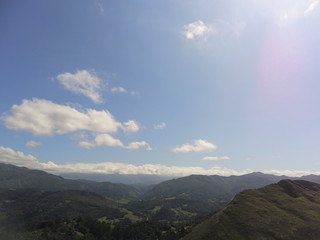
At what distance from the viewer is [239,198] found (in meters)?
171

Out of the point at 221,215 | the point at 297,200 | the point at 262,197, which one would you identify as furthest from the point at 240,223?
the point at 297,200

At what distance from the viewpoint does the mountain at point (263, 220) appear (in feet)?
405

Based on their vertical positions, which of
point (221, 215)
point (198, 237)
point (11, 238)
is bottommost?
point (11, 238)

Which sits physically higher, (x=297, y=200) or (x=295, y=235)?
(x=297, y=200)

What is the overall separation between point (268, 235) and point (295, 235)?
46.0ft

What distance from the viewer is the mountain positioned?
123375mm

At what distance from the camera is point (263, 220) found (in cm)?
13838

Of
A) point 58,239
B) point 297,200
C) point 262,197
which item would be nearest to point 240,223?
point 262,197

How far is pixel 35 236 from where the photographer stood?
191000 millimetres

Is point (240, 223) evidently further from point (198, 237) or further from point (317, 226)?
point (317, 226)

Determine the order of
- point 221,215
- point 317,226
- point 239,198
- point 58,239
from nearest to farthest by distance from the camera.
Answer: point 317,226 → point 221,215 → point 239,198 → point 58,239

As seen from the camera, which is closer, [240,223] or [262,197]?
[240,223]

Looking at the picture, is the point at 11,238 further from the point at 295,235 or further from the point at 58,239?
the point at 295,235

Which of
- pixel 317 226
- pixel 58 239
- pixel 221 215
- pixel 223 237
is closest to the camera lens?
pixel 223 237
